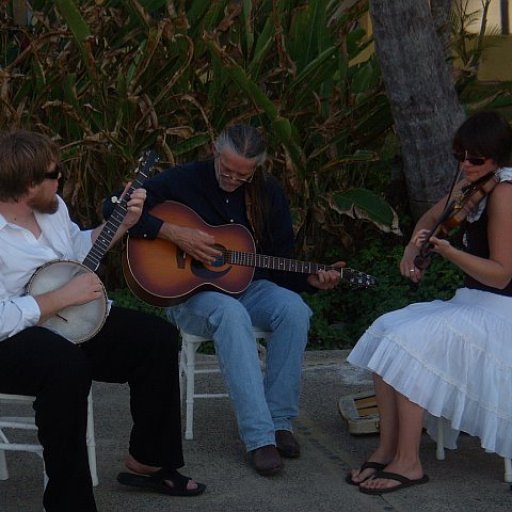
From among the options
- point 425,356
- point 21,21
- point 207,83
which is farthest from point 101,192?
point 425,356

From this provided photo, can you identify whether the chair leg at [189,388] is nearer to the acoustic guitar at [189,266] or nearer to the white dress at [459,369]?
the acoustic guitar at [189,266]

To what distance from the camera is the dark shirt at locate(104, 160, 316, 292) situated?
15.4 feet

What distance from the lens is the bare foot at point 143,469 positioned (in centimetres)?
398

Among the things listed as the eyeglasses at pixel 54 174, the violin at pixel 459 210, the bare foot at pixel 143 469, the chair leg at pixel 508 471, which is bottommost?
the chair leg at pixel 508 471

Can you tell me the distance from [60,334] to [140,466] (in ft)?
2.13

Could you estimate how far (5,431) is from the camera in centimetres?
473

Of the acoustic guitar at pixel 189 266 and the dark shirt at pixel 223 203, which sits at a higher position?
the dark shirt at pixel 223 203

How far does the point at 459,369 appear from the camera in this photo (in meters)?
4.00

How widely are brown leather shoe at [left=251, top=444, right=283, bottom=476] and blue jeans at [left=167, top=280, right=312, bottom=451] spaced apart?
0.02 meters

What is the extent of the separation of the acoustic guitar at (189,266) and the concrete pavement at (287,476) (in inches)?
24.6

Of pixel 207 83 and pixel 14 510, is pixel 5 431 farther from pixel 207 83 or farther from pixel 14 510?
pixel 207 83

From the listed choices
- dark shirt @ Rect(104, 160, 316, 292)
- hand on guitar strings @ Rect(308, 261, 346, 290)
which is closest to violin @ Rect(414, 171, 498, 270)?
hand on guitar strings @ Rect(308, 261, 346, 290)

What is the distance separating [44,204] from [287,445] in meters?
1.36

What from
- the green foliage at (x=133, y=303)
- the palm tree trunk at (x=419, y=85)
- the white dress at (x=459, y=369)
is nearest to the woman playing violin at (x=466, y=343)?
the white dress at (x=459, y=369)
